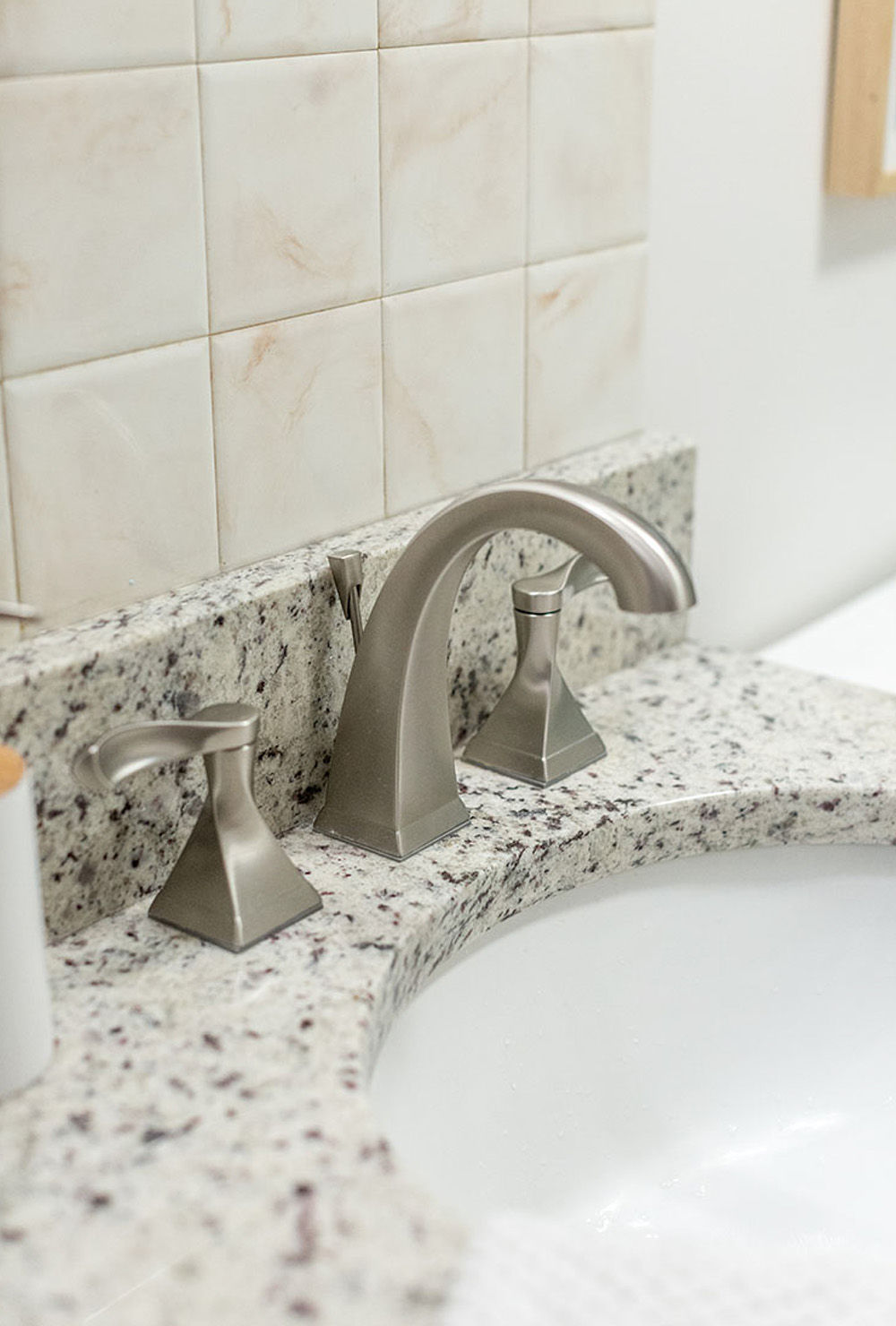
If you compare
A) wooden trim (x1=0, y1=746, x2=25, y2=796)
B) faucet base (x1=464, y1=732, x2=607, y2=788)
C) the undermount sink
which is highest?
wooden trim (x1=0, y1=746, x2=25, y2=796)

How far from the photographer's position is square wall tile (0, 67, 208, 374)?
28.9 inches

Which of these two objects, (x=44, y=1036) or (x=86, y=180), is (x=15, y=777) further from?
(x=86, y=180)

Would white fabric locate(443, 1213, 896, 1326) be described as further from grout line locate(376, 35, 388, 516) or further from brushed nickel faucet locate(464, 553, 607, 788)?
grout line locate(376, 35, 388, 516)

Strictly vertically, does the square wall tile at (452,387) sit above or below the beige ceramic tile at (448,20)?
below

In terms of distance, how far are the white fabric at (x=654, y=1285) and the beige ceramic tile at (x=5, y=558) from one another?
1.22 ft

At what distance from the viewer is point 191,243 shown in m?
0.82

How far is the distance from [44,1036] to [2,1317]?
154mm

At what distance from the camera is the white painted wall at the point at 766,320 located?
3.83ft

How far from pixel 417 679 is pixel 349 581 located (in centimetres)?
7

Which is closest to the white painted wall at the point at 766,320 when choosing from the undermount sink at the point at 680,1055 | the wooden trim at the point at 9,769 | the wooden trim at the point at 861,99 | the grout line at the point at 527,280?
the wooden trim at the point at 861,99

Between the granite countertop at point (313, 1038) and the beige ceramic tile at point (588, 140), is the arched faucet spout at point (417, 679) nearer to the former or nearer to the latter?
the granite countertop at point (313, 1038)

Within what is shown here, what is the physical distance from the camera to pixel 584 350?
1106 mm

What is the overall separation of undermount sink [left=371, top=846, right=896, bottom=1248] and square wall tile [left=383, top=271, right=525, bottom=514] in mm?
285

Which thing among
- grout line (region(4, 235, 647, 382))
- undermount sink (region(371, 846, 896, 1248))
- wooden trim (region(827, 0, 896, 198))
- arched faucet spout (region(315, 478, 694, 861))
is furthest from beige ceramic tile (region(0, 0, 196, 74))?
wooden trim (region(827, 0, 896, 198))
